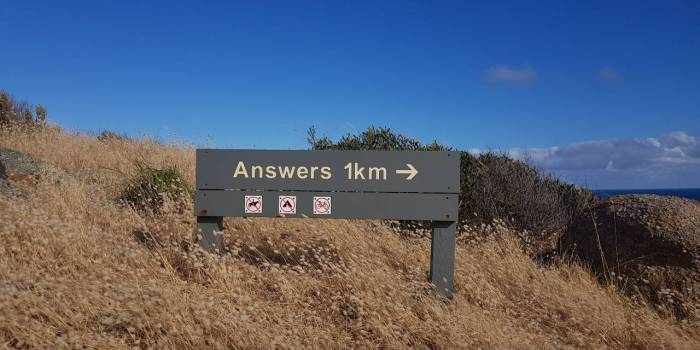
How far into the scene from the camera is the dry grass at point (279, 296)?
3123 mm

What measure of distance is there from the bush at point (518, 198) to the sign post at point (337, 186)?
8.99 ft

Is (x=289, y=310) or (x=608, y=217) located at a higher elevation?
(x=608, y=217)

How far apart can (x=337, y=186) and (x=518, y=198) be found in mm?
3984

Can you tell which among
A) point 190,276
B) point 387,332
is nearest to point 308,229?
point 190,276

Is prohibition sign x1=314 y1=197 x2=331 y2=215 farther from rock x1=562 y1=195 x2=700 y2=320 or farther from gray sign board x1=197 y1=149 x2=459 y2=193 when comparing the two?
rock x1=562 y1=195 x2=700 y2=320

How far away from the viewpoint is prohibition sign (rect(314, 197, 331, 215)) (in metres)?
4.50

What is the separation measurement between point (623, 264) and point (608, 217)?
21.4 inches

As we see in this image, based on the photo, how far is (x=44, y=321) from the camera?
3.12 metres

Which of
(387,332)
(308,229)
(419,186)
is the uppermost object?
(419,186)

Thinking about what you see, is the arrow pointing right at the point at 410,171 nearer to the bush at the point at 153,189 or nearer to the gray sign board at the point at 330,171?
the gray sign board at the point at 330,171

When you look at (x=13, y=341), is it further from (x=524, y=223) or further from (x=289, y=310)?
(x=524, y=223)

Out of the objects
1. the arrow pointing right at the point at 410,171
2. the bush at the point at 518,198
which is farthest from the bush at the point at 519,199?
the arrow pointing right at the point at 410,171

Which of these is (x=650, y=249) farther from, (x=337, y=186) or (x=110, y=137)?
(x=110, y=137)

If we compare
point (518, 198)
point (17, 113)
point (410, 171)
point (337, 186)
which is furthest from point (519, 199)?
point (17, 113)
